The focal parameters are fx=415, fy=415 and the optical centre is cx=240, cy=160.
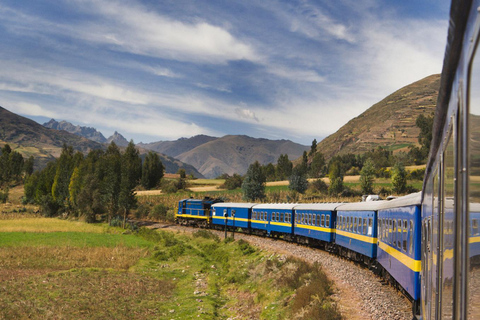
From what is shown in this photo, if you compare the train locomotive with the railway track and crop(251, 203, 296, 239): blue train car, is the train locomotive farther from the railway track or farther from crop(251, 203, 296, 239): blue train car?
the railway track

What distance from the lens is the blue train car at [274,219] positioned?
1358 inches

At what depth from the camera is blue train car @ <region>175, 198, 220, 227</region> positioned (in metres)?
52.5

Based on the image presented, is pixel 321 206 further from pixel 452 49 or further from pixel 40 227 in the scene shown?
pixel 40 227

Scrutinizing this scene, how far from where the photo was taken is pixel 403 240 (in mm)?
11992

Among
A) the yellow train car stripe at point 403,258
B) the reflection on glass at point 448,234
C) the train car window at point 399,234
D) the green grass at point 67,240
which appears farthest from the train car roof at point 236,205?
the reflection on glass at point 448,234

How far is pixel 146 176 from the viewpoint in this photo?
446 feet

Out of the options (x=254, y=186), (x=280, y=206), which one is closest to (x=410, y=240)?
(x=280, y=206)

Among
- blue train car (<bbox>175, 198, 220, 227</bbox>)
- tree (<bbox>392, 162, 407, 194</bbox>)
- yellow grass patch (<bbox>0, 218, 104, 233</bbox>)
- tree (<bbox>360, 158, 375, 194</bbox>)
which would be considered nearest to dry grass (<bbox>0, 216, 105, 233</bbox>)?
yellow grass patch (<bbox>0, 218, 104, 233</bbox>)

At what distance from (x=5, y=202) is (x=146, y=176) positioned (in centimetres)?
4265

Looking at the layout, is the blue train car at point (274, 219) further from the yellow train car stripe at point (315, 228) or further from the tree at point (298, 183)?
the tree at point (298, 183)

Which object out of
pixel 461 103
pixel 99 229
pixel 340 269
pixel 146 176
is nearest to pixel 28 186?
pixel 146 176

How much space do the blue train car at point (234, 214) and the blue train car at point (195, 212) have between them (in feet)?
7.27

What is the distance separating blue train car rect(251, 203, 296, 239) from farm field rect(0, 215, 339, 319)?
365cm

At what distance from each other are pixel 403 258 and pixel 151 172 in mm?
129440
